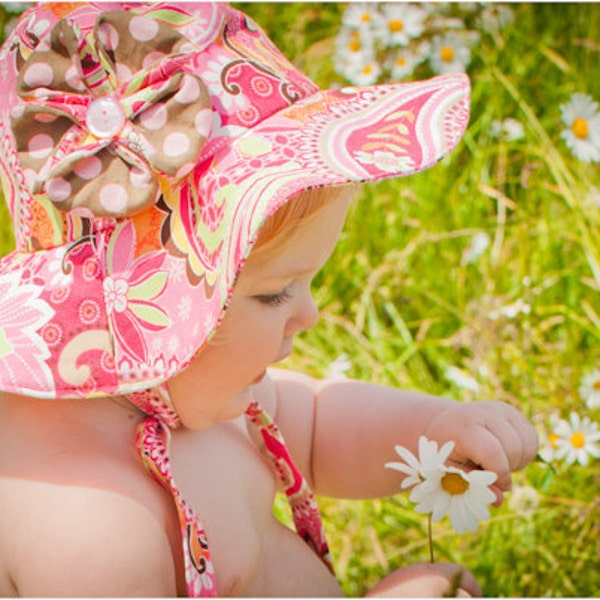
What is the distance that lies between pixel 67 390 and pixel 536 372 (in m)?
0.98

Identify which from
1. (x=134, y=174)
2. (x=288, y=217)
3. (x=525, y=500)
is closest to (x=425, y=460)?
(x=288, y=217)

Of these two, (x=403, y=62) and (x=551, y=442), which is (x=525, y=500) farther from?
(x=403, y=62)

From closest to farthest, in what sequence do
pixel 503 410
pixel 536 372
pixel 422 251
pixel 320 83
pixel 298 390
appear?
pixel 503 410 → pixel 298 390 → pixel 536 372 → pixel 422 251 → pixel 320 83

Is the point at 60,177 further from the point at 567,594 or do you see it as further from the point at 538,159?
the point at 538,159

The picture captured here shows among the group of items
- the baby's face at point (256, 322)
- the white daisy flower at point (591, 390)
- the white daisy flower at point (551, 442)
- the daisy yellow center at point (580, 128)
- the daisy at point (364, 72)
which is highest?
the daisy yellow center at point (580, 128)

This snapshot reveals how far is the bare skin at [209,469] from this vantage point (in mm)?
1138

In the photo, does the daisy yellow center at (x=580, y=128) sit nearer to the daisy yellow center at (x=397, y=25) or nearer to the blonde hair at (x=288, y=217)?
the daisy yellow center at (x=397, y=25)

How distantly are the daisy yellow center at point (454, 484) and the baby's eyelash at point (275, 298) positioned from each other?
0.27m

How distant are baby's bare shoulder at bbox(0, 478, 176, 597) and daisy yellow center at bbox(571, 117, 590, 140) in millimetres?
1059

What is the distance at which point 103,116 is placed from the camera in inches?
44.8

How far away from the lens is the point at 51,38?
1.14 m

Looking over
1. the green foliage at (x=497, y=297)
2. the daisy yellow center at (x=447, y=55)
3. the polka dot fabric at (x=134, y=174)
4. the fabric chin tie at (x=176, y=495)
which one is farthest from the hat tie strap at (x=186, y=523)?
the daisy yellow center at (x=447, y=55)

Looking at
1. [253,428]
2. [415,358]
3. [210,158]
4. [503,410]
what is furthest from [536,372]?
[210,158]

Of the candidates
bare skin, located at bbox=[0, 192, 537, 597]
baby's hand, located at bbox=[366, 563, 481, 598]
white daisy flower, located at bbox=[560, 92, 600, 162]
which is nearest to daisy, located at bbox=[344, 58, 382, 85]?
white daisy flower, located at bbox=[560, 92, 600, 162]
